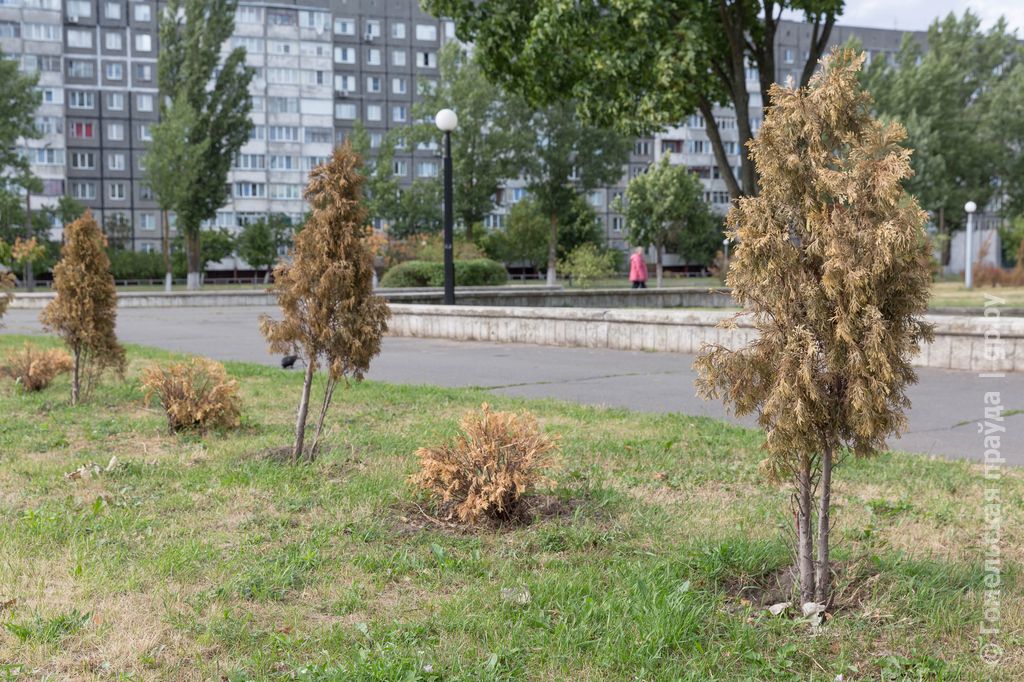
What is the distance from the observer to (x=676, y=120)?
17.8m

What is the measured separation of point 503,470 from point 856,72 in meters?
2.39

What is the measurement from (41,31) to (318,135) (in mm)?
22490

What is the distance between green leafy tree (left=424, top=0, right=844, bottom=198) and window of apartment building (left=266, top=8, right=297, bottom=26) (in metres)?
69.8

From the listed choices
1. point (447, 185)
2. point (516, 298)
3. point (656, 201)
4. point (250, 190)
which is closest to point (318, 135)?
point (250, 190)

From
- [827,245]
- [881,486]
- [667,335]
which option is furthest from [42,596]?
[667,335]

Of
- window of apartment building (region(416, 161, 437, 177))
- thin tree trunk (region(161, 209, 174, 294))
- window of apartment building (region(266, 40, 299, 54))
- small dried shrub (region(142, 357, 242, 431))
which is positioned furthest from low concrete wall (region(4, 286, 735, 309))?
window of apartment building (region(416, 161, 437, 177))

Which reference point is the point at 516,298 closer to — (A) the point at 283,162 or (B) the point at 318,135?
(A) the point at 283,162

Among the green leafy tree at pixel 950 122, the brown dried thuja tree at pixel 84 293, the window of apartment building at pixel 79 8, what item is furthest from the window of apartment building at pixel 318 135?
the brown dried thuja tree at pixel 84 293

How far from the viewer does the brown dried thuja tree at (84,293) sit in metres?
8.53

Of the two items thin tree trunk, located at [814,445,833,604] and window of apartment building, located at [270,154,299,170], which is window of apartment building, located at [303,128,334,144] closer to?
window of apartment building, located at [270,154,299,170]

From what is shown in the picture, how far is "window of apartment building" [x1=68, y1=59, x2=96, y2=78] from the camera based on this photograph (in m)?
76.8

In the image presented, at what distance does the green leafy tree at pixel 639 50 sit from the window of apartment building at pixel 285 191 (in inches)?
2620

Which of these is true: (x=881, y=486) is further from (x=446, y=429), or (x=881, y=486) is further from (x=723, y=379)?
(x=446, y=429)

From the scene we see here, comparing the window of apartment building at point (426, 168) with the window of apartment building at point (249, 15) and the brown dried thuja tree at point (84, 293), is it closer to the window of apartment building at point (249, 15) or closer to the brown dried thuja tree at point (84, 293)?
the window of apartment building at point (249, 15)
